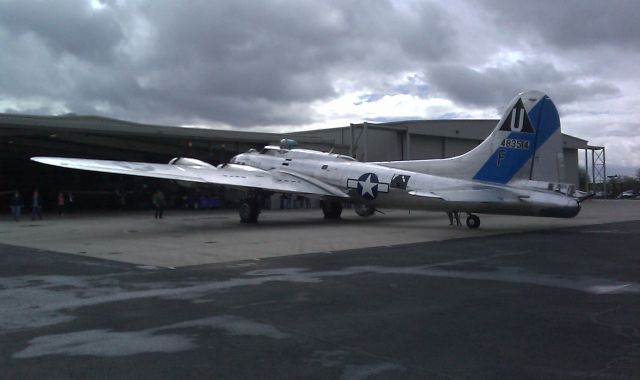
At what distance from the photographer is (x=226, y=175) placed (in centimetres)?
2622

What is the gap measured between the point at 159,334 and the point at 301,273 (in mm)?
5132

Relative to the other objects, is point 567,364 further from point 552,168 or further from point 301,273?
point 552,168

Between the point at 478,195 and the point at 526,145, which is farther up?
the point at 526,145

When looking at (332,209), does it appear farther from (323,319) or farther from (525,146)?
(323,319)

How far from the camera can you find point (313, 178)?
28.1m

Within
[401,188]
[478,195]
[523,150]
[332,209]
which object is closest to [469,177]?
[478,195]

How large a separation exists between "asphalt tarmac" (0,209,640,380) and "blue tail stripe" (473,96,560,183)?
8266mm

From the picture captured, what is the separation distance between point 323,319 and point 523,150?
53.1 feet

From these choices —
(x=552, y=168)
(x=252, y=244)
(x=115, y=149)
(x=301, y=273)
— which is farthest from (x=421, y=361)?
(x=115, y=149)

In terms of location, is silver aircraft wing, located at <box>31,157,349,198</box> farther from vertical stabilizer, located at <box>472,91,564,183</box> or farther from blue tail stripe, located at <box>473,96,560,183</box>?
vertical stabilizer, located at <box>472,91,564,183</box>

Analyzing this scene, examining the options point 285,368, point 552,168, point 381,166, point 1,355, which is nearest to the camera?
point 285,368

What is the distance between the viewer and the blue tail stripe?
2142 centimetres

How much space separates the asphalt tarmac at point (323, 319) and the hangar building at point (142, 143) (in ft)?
81.5

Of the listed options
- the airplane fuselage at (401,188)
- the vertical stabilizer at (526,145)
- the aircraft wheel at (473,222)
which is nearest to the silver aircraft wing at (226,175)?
the airplane fuselage at (401,188)
